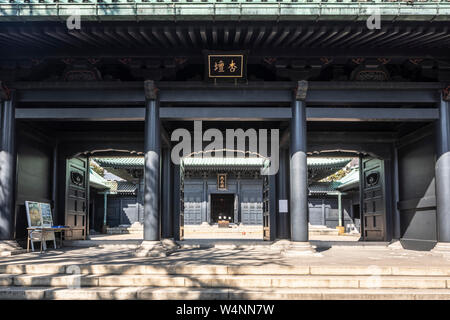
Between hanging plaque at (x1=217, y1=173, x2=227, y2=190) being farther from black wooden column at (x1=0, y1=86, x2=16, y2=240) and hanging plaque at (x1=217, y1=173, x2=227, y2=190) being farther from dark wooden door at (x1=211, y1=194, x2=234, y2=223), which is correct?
black wooden column at (x1=0, y1=86, x2=16, y2=240)

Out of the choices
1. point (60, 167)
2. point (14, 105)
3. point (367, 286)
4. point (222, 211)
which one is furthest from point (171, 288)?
point (222, 211)

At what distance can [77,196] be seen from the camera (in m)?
14.9

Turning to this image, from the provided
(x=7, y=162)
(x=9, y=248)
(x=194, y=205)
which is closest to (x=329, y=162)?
(x=194, y=205)

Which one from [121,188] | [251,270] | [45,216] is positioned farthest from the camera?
[121,188]

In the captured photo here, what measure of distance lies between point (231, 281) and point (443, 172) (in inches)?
248

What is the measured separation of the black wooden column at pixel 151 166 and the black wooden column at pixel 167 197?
2903 millimetres

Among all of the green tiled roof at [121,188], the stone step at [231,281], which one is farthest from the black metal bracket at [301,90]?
the green tiled roof at [121,188]

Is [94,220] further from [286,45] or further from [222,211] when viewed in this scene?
[286,45]

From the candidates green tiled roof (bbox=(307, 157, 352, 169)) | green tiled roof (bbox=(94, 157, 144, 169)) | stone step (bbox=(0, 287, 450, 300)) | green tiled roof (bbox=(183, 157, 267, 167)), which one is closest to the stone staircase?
stone step (bbox=(0, 287, 450, 300))

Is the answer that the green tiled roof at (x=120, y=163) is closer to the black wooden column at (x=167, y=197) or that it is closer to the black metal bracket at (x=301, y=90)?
the black wooden column at (x=167, y=197)

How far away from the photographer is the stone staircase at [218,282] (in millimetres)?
6633

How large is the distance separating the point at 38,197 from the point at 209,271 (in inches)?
292

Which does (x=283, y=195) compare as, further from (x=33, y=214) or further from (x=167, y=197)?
(x=33, y=214)

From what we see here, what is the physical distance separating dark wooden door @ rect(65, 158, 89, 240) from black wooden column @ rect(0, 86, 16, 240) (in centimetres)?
356
